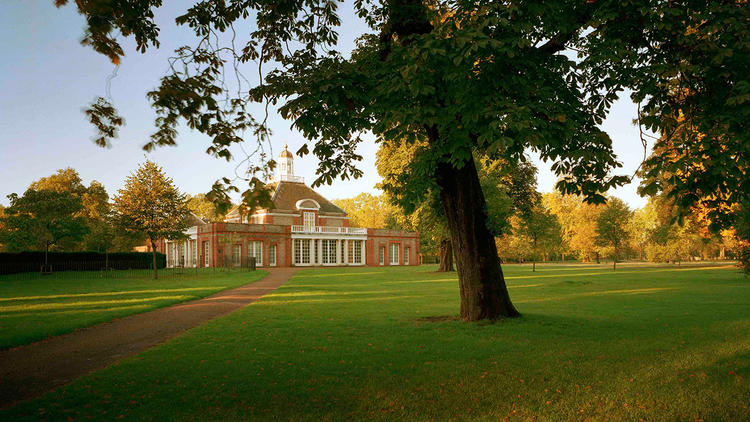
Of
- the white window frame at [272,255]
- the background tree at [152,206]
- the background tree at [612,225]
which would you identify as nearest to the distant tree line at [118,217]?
the background tree at [152,206]

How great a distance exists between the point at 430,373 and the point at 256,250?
45621 mm

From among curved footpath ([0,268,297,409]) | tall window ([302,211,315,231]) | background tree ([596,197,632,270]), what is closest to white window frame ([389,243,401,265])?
tall window ([302,211,315,231])

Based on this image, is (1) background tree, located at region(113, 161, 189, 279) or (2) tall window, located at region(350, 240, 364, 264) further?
(2) tall window, located at region(350, 240, 364, 264)

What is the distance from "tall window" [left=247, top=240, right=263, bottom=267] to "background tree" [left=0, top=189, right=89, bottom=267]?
1644 cm

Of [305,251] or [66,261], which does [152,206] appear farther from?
[305,251]

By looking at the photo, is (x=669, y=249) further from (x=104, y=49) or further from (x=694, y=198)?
(x=104, y=49)

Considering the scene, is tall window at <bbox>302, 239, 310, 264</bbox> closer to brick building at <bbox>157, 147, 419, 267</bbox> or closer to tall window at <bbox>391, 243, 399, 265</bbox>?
brick building at <bbox>157, 147, 419, 267</bbox>

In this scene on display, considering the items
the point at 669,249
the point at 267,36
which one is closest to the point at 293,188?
the point at 669,249

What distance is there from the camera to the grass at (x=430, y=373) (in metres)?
4.81

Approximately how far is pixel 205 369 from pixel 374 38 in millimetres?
8288

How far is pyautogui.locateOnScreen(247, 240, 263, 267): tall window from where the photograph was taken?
161ft

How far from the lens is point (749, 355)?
6871 millimetres

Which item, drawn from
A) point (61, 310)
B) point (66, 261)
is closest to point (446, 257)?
point (66, 261)

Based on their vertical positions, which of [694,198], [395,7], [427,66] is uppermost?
[395,7]
